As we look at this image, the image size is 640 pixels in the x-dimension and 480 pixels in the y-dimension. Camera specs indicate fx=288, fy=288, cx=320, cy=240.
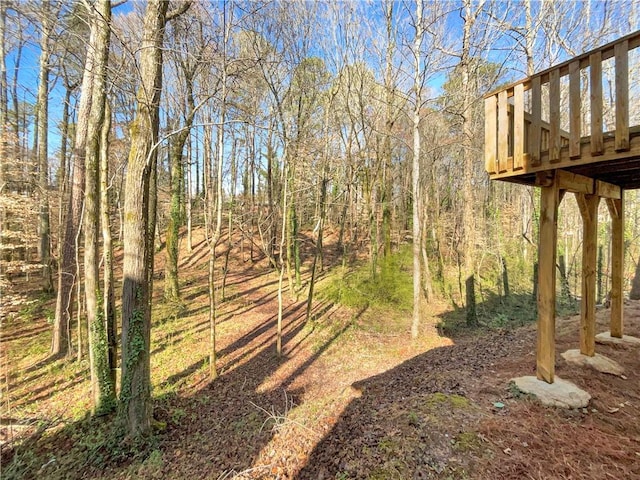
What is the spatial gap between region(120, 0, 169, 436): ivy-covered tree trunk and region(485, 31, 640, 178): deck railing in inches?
190

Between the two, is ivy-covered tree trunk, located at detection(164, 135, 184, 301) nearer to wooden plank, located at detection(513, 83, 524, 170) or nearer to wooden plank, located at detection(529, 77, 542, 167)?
wooden plank, located at detection(513, 83, 524, 170)

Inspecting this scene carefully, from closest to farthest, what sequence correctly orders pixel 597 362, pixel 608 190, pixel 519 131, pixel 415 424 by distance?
pixel 415 424 → pixel 519 131 → pixel 597 362 → pixel 608 190

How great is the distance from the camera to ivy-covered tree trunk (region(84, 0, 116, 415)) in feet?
16.2

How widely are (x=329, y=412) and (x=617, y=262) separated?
16.9ft

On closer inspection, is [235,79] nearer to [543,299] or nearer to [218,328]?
[543,299]

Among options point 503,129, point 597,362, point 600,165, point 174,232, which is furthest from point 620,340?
point 174,232

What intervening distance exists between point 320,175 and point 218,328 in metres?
6.02

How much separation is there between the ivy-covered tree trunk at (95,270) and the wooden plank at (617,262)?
8.47m

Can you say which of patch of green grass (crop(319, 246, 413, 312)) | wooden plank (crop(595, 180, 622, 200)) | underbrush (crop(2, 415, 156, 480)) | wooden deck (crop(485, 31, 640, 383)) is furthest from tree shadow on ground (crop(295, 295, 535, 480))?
patch of green grass (crop(319, 246, 413, 312))

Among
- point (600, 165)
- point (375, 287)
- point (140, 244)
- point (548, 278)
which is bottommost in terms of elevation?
point (375, 287)

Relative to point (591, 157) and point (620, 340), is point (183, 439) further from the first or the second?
point (620, 340)

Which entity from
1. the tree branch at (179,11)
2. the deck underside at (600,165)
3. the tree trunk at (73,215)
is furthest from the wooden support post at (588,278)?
the tree trunk at (73,215)

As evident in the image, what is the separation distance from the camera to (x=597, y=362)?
3916mm

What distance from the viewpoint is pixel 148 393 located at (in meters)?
4.42
